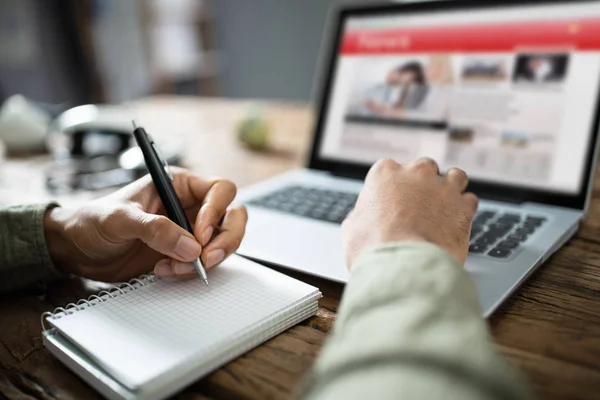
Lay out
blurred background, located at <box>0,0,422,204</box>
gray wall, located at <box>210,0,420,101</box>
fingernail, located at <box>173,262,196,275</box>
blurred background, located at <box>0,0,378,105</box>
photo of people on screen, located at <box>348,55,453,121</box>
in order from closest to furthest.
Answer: fingernail, located at <box>173,262,196,275</box> → photo of people on screen, located at <box>348,55,453,121</box> → blurred background, located at <box>0,0,422,204</box> → blurred background, located at <box>0,0,378,105</box> → gray wall, located at <box>210,0,420,101</box>

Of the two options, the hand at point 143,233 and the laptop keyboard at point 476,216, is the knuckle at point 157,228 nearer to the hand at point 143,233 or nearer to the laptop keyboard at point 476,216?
the hand at point 143,233

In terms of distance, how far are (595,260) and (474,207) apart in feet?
0.45

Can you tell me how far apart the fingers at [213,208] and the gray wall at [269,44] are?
2991mm

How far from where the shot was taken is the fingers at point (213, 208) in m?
0.48

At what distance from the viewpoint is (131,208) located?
462 millimetres

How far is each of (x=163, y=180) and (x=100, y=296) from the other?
0.13 m

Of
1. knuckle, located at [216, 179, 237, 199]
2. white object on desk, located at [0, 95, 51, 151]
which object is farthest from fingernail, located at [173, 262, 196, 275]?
white object on desk, located at [0, 95, 51, 151]

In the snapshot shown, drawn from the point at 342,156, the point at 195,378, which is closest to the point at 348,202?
the point at 342,156

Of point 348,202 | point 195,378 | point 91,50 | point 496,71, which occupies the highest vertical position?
point 91,50

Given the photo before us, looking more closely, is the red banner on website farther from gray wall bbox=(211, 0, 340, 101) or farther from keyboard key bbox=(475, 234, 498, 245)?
gray wall bbox=(211, 0, 340, 101)

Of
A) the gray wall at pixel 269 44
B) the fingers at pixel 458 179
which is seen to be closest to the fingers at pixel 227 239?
the fingers at pixel 458 179

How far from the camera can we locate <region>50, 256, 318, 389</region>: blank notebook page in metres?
0.35

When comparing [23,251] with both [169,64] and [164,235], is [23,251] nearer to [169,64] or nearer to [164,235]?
[164,235]

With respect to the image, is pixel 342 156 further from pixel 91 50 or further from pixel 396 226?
pixel 91 50
